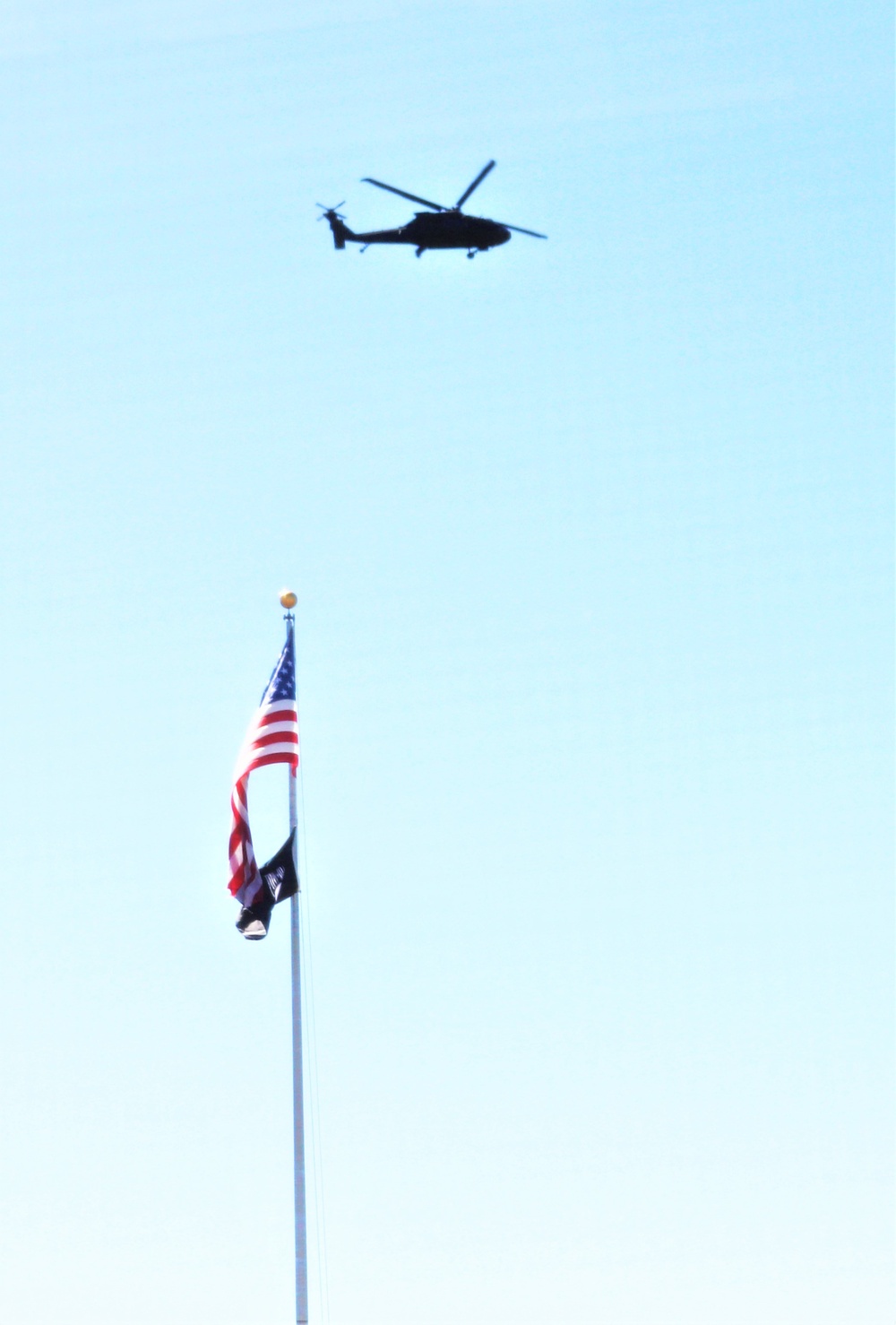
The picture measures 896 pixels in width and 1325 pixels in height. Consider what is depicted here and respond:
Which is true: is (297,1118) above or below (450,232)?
below

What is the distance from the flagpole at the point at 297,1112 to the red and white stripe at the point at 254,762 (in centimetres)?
44

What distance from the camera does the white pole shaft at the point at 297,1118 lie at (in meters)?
26.2

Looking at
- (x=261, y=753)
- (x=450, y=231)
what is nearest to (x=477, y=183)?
(x=450, y=231)

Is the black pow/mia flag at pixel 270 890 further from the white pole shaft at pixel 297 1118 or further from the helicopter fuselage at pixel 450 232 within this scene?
the helicopter fuselage at pixel 450 232

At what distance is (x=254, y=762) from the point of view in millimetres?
30000

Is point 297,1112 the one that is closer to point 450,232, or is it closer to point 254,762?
point 254,762

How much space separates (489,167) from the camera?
52094 mm

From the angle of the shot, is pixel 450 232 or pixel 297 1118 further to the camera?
pixel 450 232

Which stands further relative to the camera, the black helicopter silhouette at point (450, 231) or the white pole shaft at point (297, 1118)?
the black helicopter silhouette at point (450, 231)

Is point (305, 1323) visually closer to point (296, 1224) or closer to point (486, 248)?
point (296, 1224)

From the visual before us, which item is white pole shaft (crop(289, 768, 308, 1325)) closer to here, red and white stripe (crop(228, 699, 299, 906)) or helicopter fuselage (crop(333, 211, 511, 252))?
red and white stripe (crop(228, 699, 299, 906))

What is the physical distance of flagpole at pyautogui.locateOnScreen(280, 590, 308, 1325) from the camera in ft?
85.9

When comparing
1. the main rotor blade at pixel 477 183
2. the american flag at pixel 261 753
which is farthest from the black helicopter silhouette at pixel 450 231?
the american flag at pixel 261 753

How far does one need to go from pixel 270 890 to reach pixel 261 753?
2.29 m
